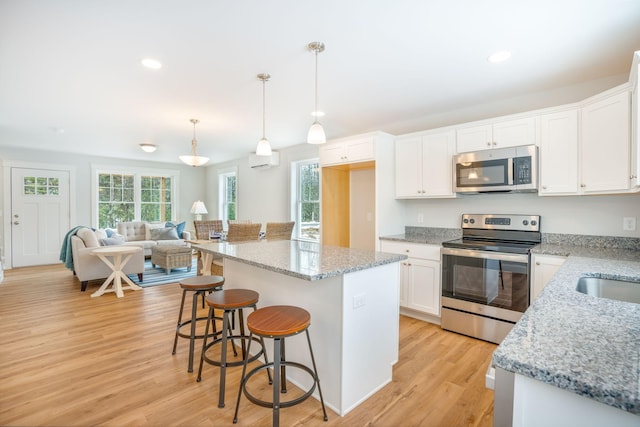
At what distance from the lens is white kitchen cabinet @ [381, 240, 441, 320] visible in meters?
3.23

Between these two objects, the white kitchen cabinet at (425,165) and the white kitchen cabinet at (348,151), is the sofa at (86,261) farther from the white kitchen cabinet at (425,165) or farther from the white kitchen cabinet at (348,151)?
the white kitchen cabinet at (425,165)

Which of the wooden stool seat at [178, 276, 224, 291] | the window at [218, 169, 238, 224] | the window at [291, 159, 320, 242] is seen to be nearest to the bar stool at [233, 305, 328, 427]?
the wooden stool seat at [178, 276, 224, 291]

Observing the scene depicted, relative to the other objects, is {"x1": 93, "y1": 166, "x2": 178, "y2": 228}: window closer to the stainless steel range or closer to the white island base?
the white island base

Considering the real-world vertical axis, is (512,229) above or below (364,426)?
above

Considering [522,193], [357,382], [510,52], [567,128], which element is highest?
[510,52]

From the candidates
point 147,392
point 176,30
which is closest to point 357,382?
point 147,392

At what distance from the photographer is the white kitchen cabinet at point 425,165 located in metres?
3.42

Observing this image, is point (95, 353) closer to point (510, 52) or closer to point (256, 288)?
point (256, 288)

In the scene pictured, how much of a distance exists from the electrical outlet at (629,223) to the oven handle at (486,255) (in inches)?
33.9

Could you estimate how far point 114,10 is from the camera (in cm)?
188

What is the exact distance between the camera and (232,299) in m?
2.10

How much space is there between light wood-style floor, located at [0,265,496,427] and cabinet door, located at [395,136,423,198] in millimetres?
1496

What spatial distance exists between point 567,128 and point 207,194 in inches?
317

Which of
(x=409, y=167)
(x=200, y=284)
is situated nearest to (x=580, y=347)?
(x=200, y=284)
